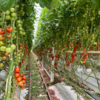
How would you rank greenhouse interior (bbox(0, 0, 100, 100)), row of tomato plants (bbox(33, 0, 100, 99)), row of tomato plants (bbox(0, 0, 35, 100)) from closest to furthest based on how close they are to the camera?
row of tomato plants (bbox(0, 0, 35, 100))
greenhouse interior (bbox(0, 0, 100, 100))
row of tomato plants (bbox(33, 0, 100, 99))

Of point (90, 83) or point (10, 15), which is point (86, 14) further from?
point (90, 83)

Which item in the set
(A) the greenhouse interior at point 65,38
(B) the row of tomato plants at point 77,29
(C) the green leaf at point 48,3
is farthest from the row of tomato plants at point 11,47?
(B) the row of tomato plants at point 77,29

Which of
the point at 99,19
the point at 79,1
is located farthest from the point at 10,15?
the point at 99,19

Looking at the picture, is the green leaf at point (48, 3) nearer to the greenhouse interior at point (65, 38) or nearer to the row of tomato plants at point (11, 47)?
the greenhouse interior at point (65, 38)

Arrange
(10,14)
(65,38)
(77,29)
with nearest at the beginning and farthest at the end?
1. (10,14)
2. (77,29)
3. (65,38)

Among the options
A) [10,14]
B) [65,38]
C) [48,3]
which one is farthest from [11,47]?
[65,38]

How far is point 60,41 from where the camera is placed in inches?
138

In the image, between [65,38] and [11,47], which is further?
[65,38]

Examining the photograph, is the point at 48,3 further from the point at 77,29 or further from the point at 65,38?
the point at 65,38

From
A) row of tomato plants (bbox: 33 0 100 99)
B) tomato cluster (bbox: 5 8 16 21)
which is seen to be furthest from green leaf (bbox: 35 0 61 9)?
row of tomato plants (bbox: 33 0 100 99)

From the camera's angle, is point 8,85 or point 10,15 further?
point 10,15

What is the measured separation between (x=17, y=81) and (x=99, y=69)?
4893mm

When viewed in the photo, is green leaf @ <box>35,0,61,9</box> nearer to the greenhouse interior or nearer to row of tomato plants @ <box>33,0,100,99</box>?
the greenhouse interior

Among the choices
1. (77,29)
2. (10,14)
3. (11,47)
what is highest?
(77,29)
